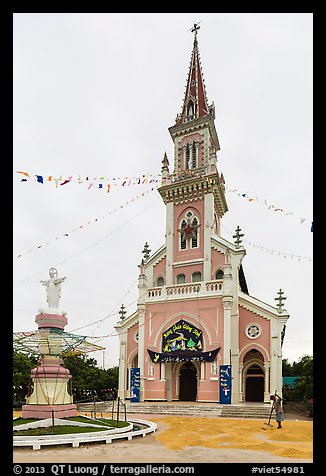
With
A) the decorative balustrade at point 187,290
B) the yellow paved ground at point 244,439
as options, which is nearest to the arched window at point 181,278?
the decorative balustrade at point 187,290

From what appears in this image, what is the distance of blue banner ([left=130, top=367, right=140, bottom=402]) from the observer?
27281mm

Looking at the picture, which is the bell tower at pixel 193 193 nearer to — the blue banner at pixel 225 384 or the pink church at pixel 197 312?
the pink church at pixel 197 312

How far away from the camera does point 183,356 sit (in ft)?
87.7

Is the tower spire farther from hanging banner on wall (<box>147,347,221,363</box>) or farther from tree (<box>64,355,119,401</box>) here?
tree (<box>64,355,119,401</box>)

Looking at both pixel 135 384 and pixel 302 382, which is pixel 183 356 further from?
pixel 302 382

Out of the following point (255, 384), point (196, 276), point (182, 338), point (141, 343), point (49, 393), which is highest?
point (196, 276)

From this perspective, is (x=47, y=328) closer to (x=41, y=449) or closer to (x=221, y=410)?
(x=41, y=449)

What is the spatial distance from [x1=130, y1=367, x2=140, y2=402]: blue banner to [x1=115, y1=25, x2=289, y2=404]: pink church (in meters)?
0.14

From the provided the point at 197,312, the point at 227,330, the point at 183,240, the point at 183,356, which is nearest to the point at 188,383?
the point at 183,356

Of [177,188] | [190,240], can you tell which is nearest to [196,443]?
[190,240]

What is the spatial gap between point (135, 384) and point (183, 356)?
11.8 ft

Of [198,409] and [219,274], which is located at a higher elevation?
[219,274]

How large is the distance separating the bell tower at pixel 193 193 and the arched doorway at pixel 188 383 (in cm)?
545
